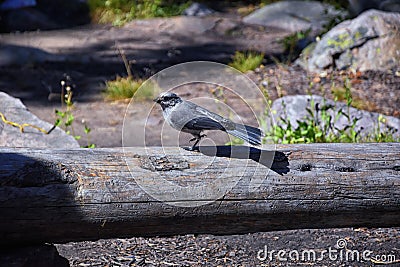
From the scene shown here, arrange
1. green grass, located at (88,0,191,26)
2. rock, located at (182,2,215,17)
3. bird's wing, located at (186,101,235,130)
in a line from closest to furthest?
bird's wing, located at (186,101,235,130)
green grass, located at (88,0,191,26)
rock, located at (182,2,215,17)

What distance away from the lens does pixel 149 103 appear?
6.26 m

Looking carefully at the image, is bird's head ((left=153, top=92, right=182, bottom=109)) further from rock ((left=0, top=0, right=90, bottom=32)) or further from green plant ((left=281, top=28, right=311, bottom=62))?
rock ((left=0, top=0, right=90, bottom=32))

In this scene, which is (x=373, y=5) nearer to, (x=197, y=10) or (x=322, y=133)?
(x=197, y=10)

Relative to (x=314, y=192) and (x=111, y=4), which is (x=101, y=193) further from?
(x=111, y=4)

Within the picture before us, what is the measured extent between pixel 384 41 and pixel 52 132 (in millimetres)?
4280

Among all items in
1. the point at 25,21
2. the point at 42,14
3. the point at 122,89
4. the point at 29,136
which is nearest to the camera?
the point at 29,136

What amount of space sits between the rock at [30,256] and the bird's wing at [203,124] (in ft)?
2.44

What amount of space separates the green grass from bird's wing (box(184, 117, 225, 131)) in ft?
27.6

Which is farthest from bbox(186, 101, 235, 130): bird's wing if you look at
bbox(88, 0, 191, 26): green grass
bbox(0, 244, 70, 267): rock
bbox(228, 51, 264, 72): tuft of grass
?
bbox(88, 0, 191, 26): green grass

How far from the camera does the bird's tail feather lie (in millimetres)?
2393

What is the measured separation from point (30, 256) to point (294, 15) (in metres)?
8.66

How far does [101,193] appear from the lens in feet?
7.88

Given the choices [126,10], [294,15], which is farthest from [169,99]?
[126,10]

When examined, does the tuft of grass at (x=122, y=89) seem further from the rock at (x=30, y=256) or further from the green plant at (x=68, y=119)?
the rock at (x=30, y=256)
